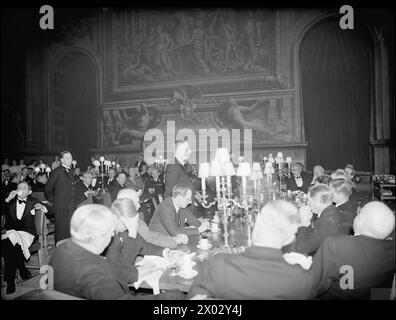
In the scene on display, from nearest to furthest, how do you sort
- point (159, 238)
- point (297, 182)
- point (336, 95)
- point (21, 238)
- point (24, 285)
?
point (159, 238) < point (21, 238) < point (24, 285) < point (297, 182) < point (336, 95)

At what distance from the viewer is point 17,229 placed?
12.6 feet

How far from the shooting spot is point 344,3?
4.14 meters

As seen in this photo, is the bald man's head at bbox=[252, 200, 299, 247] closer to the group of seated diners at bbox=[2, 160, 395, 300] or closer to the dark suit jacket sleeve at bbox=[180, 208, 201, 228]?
the group of seated diners at bbox=[2, 160, 395, 300]

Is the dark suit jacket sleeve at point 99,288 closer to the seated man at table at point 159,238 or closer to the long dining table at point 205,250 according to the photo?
the long dining table at point 205,250

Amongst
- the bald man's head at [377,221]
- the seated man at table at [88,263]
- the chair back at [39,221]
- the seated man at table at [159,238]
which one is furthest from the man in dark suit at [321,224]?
the chair back at [39,221]

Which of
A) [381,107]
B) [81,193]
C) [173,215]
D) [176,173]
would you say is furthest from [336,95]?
[173,215]

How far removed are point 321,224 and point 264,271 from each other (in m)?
1.21

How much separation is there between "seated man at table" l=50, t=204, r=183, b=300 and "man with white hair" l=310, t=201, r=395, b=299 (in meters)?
0.99

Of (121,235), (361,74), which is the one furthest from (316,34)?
(121,235)

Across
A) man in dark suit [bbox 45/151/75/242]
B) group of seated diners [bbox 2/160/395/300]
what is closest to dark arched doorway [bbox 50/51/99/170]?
man in dark suit [bbox 45/151/75/242]

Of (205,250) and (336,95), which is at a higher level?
(336,95)

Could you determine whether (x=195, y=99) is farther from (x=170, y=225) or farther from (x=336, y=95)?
(x=170, y=225)

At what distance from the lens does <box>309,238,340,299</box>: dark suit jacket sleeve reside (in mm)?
1917
